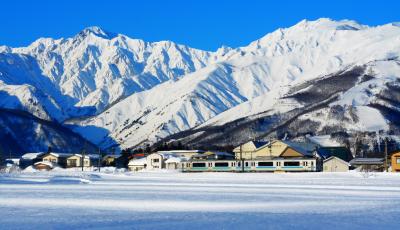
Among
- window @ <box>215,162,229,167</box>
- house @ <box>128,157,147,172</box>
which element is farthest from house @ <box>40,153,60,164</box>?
window @ <box>215,162,229,167</box>

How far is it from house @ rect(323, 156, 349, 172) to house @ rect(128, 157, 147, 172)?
42047mm

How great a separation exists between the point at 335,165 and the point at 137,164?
46.3 metres

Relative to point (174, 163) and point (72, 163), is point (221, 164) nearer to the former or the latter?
Result: point (174, 163)

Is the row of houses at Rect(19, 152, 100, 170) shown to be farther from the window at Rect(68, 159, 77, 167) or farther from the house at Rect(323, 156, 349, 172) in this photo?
the house at Rect(323, 156, 349, 172)

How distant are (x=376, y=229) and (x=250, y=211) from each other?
705cm

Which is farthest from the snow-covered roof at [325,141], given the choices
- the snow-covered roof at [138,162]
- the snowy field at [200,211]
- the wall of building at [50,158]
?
the snowy field at [200,211]

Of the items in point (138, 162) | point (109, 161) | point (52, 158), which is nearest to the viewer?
point (138, 162)

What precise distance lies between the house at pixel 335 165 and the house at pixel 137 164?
42047 mm

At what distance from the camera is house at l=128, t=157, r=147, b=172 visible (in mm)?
131425

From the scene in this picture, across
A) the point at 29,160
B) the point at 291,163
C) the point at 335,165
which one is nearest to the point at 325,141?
the point at 335,165

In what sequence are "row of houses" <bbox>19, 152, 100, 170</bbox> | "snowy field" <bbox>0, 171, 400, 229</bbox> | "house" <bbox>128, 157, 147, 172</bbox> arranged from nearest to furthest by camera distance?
"snowy field" <bbox>0, 171, 400, 229</bbox> → "house" <bbox>128, 157, 147, 172</bbox> → "row of houses" <bbox>19, 152, 100, 170</bbox>

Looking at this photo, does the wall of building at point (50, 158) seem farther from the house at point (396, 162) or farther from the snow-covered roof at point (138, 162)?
the house at point (396, 162)

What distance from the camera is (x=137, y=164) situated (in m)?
133

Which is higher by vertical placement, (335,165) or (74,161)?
(74,161)
